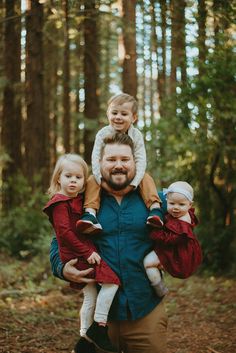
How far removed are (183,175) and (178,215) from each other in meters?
6.84

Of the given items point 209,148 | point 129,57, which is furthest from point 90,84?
point 209,148

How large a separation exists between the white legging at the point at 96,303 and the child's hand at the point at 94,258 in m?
0.19

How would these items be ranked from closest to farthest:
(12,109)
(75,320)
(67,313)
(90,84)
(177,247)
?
(177,247) < (75,320) < (67,313) < (90,84) < (12,109)

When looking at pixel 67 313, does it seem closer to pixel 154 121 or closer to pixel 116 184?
pixel 116 184

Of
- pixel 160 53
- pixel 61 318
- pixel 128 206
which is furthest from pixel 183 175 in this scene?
pixel 160 53

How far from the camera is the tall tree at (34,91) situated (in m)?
11.7

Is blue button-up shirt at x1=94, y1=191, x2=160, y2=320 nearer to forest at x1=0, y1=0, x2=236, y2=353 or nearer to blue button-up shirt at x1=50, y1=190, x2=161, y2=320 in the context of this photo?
blue button-up shirt at x1=50, y1=190, x2=161, y2=320

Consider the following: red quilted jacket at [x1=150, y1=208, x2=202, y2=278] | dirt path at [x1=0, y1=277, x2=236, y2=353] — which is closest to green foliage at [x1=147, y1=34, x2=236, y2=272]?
dirt path at [x1=0, y1=277, x2=236, y2=353]

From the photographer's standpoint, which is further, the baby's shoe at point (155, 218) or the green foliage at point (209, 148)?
the green foliage at point (209, 148)

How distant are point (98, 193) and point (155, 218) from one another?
0.47 meters

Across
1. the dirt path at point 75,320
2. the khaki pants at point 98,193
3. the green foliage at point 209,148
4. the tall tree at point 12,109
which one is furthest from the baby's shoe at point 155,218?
the tall tree at point 12,109

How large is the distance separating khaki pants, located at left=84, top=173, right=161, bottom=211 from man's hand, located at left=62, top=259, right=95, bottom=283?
16.8 inches

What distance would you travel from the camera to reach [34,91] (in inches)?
503

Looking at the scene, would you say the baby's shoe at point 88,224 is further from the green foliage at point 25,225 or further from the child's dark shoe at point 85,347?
the green foliage at point 25,225
